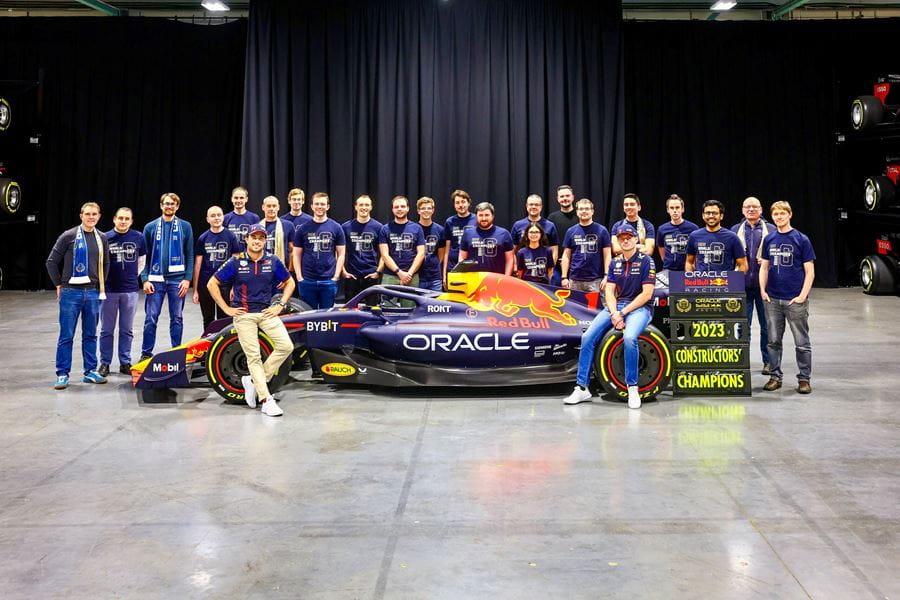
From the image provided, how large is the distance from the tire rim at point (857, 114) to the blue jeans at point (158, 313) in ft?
46.7

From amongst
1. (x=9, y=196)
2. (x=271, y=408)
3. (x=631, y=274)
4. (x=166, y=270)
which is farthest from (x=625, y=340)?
(x=9, y=196)

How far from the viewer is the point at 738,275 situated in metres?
8.61

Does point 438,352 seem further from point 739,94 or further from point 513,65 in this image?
point 739,94

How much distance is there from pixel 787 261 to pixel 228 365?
5.47 m

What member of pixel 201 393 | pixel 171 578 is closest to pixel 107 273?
pixel 201 393

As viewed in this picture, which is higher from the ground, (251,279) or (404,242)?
(404,242)

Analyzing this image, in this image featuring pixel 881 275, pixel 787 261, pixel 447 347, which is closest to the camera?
pixel 447 347

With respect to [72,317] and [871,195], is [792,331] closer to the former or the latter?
[72,317]

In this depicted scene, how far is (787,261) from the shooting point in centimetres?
849

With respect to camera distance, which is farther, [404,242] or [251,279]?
[404,242]

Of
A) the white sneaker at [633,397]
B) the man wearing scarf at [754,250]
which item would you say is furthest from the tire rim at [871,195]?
the white sneaker at [633,397]

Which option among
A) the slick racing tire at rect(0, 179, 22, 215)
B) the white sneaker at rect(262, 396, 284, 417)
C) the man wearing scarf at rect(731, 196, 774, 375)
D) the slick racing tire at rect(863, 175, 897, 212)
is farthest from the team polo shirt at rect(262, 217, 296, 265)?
the slick racing tire at rect(863, 175, 897, 212)

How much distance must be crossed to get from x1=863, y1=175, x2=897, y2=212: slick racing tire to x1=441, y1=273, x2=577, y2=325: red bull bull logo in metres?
11.5

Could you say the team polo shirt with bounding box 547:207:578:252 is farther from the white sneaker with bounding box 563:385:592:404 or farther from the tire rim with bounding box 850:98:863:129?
the tire rim with bounding box 850:98:863:129
